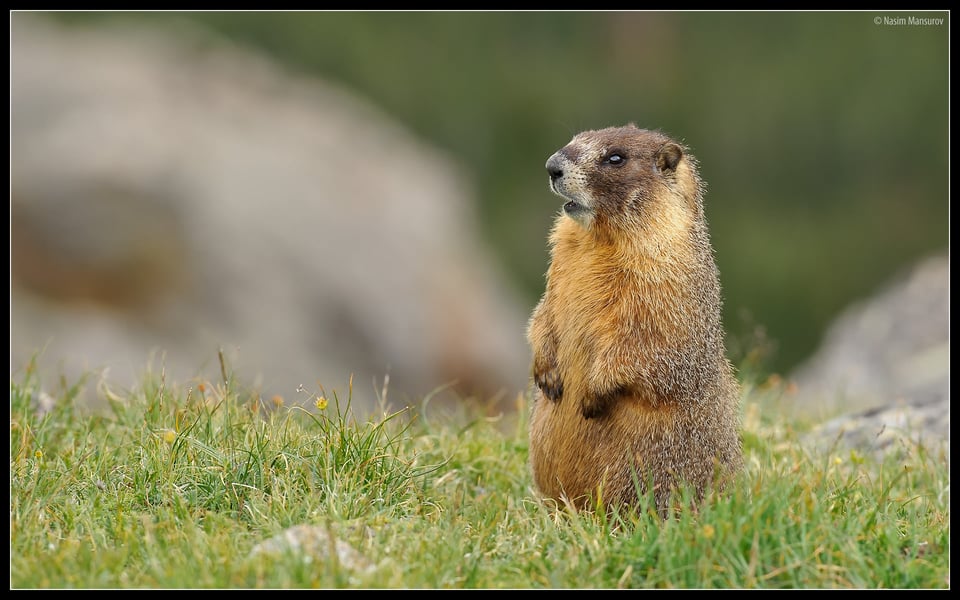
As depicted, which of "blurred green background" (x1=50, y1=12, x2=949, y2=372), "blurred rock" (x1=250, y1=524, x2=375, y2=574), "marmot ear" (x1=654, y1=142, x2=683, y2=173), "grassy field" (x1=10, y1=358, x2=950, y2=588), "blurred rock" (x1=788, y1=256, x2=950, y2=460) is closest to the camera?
"blurred rock" (x1=250, y1=524, x2=375, y2=574)

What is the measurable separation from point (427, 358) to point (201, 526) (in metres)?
11.2

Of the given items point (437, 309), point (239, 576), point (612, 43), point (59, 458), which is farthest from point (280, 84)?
point (239, 576)

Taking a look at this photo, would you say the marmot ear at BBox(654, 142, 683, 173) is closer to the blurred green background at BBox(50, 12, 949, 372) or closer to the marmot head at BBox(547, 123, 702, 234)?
the marmot head at BBox(547, 123, 702, 234)

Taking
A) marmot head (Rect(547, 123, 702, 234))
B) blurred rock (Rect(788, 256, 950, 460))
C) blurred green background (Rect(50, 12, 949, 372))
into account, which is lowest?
blurred rock (Rect(788, 256, 950, 460))

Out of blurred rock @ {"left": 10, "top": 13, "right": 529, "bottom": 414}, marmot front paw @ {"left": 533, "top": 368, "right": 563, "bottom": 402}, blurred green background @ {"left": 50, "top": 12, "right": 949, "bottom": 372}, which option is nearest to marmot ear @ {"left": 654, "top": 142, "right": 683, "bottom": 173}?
marmot front paw @ {"left": 533, "top": 368, "right": 563, "bottom": 402}

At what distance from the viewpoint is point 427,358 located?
52.5ft

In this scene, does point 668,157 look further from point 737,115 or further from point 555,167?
point 737,115

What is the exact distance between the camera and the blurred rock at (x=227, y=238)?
14062 millimetres

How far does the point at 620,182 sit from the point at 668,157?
342mm

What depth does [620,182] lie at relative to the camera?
5824 mm

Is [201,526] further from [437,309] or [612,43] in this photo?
[612,43]

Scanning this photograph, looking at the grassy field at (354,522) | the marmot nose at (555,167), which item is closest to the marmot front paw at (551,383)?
the grassy field at (354,522)

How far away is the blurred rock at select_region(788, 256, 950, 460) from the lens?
7453 millimetres

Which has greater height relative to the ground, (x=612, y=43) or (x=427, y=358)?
(x=612, y=43)
